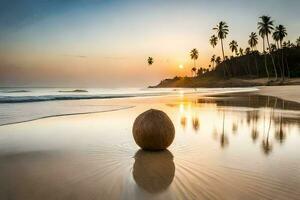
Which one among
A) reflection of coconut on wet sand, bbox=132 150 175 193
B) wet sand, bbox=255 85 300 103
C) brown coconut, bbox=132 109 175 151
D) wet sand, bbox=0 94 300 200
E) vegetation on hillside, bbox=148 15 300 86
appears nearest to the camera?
wet sand, bbox=0 94 300 200

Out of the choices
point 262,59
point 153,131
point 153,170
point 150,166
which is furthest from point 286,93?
point 262,59

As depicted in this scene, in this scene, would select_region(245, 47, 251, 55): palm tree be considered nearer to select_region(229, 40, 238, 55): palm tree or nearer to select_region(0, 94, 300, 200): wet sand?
select_region(229, 40, 238, 55): palm tree

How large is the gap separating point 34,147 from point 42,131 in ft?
8.23

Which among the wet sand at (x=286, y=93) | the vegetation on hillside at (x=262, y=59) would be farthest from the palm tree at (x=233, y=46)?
the wet sand at (x=286, y=93)

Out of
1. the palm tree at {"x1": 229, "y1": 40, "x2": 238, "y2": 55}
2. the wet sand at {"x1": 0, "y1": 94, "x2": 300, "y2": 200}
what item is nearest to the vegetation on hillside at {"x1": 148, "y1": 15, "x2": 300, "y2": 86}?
the palm tree at {"x1": 229, "y1": 40, "x2": 238, "y2": 55}

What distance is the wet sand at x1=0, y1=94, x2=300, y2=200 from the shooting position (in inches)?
154

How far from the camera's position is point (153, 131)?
20.1 feet

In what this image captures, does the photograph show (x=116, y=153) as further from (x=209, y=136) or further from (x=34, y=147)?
(x=209, y=136)

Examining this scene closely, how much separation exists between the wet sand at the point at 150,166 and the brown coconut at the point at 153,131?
0.21 meters

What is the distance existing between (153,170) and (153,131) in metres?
1.28

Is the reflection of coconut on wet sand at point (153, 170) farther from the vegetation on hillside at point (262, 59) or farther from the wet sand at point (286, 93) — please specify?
the vegetation on hillside at point (262, 59)

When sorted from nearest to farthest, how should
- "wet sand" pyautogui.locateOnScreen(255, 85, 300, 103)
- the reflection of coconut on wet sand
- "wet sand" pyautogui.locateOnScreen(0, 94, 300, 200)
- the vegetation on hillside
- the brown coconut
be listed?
"wet sand" pyautogui.locateOnScreen(0, 94, 300, 200)
the reflection of coconut on wet sand
the brown coconut
"wet sand" pyautogui.locateOnScreen(255, 85, 300, 103)
the vegetation on hillside

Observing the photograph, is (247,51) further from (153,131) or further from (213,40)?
(153,131)

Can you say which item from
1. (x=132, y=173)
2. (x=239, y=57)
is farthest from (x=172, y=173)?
(x=239, y=57)
